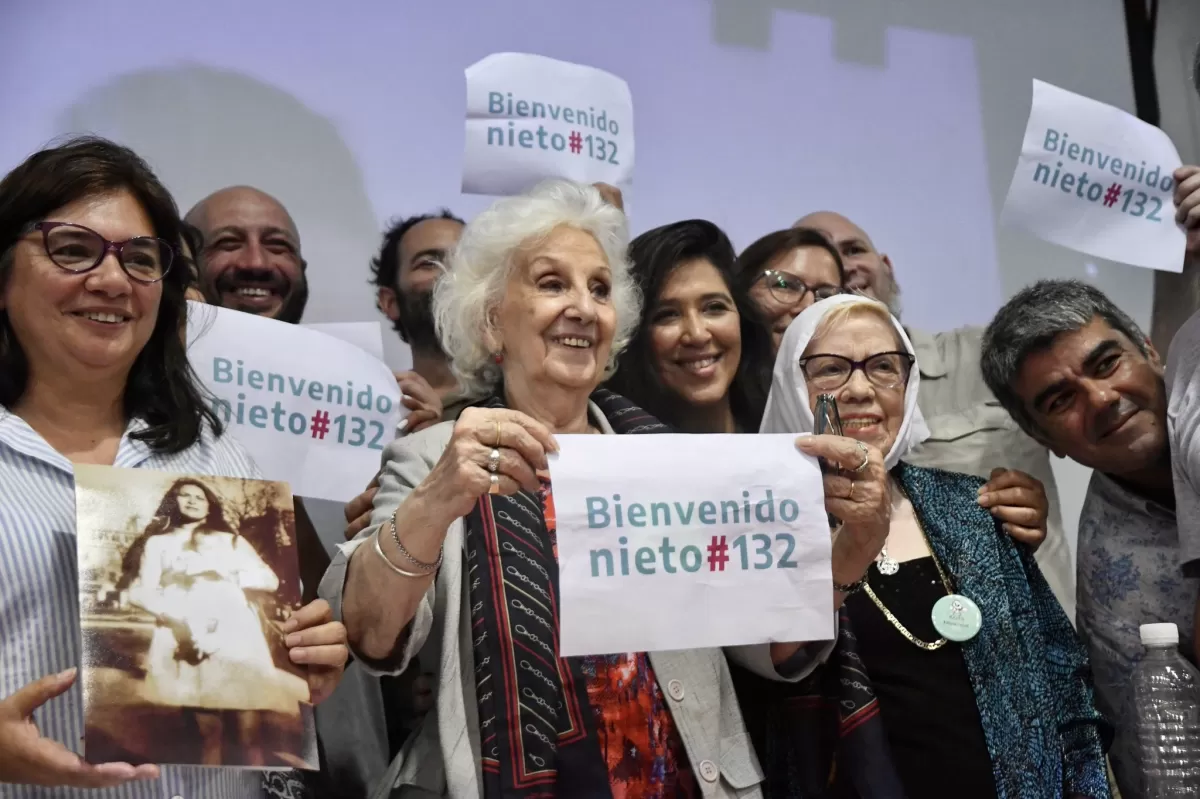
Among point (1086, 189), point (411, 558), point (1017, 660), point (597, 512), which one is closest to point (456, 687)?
point (411, 558)

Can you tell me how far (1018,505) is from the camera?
270cm

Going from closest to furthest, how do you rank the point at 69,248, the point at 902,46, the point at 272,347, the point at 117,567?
the point at 117,567 < the point at 69,248 < the point at 272,347 < the point at 902,46

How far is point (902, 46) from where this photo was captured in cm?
426

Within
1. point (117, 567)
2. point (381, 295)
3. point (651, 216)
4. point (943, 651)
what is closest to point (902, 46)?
point (651, 216)

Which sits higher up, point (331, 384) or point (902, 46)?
point (902, 46)

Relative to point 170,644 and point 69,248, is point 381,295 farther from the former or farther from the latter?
point 170,644

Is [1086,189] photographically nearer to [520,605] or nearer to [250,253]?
[520,605]

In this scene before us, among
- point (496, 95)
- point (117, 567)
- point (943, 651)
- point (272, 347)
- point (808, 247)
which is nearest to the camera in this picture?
point (117, 567)

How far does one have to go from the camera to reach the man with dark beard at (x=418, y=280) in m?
3.35

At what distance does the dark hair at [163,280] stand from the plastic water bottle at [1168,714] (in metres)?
1.85

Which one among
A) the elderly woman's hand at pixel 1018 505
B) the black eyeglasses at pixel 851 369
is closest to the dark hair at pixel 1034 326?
the elderly woman's hand at pixel 1018 505

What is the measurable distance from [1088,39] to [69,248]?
3754 millimetres

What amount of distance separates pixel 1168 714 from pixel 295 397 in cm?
191

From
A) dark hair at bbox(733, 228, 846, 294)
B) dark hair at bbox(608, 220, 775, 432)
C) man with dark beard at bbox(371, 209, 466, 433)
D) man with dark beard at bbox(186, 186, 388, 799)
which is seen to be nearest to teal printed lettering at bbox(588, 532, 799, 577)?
man with dark beard at bbox(186, 186, 388, 799)
